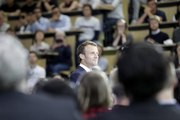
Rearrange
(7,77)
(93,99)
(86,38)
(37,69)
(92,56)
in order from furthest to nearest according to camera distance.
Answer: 1. (86,38)
2. (37,69)
3. (92,56)
4. (93,99)
5. (7,77)

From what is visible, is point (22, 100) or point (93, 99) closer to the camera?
point (22, 100)

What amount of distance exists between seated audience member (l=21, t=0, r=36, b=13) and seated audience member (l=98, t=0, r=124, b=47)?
73.8 inches

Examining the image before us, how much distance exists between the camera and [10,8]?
1600cm

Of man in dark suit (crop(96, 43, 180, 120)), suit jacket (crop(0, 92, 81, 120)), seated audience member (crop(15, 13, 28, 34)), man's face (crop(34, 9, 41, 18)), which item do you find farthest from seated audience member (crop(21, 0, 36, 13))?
suit jacket (crop(0, 92, 81, 120))

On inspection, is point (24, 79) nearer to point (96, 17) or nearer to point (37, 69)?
point (37, 69)

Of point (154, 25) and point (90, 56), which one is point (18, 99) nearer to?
point (90, 56)

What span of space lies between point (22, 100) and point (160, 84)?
637 millimetres

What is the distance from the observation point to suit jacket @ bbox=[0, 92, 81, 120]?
294cm

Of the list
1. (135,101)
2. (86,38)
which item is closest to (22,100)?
(135,101)

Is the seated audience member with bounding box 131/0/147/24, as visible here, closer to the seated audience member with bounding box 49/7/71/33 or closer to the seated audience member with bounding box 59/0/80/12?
the seated audience member with bounding box 59/0/80/12

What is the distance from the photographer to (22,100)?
9.78 ft

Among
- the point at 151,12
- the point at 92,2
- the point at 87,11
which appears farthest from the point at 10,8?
the point at 151,12

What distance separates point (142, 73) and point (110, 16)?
11.4 m

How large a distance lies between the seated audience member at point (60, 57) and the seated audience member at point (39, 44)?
40 centimetres
